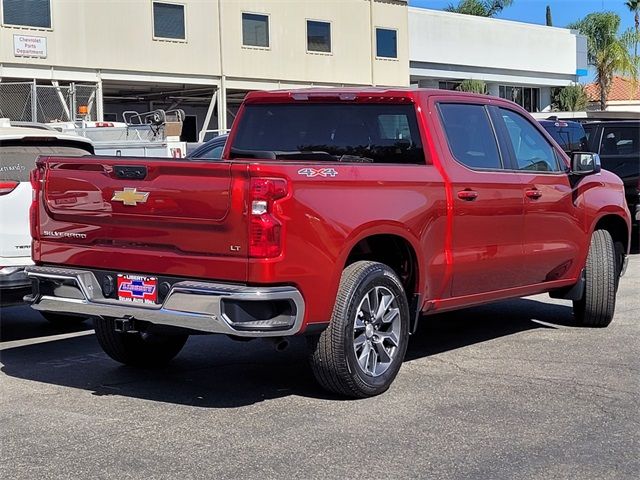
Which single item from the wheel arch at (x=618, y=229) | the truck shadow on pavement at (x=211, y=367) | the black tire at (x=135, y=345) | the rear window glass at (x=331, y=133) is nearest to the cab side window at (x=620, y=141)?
the wheel arch at (x=618, y=229)

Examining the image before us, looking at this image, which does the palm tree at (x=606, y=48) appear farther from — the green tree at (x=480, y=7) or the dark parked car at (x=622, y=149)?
the dark parked car at (x=622, y=149)

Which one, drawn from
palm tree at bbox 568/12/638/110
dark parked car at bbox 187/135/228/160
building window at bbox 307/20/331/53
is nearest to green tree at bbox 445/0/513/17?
palm tree at bbox 568/12/638/110

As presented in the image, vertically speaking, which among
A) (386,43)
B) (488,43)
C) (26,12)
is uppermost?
(488,43)

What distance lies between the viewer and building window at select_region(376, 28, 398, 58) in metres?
35.6

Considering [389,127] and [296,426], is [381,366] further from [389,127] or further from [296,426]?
[389,127]

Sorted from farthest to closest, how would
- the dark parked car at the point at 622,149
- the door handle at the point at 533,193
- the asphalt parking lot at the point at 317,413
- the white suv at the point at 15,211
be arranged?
the dark parked car at the point at 622,149
the white suv at the point at 15,211
the door handle at the point at 533,193
the asphalt parking lot at the point at 317,413

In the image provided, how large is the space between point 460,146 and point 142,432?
10.1 feet

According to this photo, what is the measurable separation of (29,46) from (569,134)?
18.0 metres

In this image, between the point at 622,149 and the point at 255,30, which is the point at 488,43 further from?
the point at 622,149

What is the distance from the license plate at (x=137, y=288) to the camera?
5.31 metres

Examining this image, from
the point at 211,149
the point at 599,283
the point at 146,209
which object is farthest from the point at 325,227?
the point at 211,149

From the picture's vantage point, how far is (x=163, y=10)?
2938 centimetres

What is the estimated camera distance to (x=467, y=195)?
6.38 meters

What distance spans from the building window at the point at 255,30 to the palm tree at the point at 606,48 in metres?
19.4
